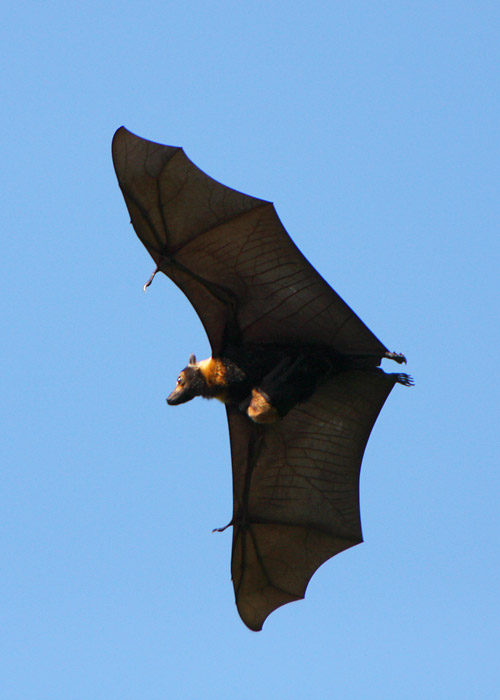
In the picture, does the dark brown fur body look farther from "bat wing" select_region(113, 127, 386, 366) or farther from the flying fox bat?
"bat wing" select_region(113, 127, 386, 366)

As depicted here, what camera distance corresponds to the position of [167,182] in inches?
483

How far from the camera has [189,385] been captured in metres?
13.2

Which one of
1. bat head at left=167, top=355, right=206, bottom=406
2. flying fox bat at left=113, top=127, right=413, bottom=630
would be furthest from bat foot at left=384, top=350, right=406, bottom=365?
bat head at left=167, top=355, right=206, bottom=406

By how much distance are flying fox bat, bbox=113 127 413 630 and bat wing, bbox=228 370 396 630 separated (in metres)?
0.01

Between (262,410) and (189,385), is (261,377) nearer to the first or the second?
(262,410)

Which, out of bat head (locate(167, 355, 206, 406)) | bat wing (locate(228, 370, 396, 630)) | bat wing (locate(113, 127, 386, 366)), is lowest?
bat wing (locate(228, 370, 396, 630))

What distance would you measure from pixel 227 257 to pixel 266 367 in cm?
121

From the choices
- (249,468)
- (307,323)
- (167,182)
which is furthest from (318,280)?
(249,468)

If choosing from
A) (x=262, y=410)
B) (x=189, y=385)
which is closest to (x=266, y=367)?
(x=262, y=410)

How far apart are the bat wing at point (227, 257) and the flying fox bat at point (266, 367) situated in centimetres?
1

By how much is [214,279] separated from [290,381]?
1.29 metres

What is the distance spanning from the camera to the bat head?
1319 cm

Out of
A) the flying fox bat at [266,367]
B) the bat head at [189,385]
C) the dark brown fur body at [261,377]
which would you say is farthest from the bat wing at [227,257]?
the bat head at [189,385]

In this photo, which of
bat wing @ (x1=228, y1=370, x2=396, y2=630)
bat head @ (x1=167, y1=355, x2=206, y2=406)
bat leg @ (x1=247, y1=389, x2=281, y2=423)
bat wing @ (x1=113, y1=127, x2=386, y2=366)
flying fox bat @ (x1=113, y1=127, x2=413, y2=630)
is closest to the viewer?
bat wing @ (x1=113, y1=127, x2=386, y2=366)
